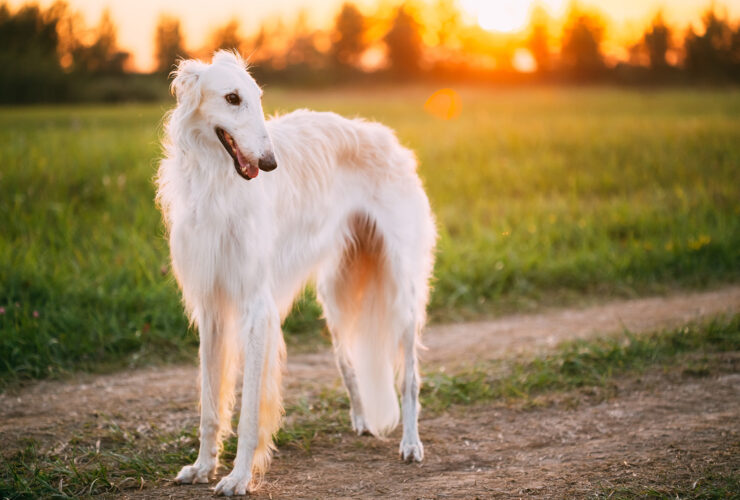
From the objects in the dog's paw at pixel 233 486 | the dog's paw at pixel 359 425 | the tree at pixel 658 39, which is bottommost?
the dog's paw at pixel 359 425

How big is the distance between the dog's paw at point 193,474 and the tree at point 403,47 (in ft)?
169

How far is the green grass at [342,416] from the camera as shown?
3.41 m

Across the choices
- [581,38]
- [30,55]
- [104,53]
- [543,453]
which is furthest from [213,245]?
[581,38]

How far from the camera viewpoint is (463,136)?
46.0 ft

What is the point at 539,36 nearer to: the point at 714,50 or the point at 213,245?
the point at 714,50

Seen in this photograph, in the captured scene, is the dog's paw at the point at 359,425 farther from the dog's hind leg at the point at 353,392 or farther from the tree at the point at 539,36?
the tree at the point at 539,36

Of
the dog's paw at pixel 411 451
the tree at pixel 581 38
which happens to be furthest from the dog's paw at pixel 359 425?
the tree at pixel 581 38

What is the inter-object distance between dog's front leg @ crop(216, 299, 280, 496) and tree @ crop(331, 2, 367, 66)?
5235 cm

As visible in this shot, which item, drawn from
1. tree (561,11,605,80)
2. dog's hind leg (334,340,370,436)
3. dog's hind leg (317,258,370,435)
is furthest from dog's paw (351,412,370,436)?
tree (561,11,605,80)

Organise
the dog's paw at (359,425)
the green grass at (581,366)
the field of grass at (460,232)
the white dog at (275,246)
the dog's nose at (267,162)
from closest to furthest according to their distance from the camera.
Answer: the dog's nose at (267,162)
the white dog at (275,246)
the dog's paw at (359,425)
the green grass at (581,366)
the field of grass at (460,232)

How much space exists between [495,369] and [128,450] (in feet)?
8.65

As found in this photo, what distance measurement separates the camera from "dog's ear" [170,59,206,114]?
3.24 meters

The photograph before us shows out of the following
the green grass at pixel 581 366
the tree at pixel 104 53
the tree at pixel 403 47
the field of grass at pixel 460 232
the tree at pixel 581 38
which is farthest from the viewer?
the tree at pixel 403 47

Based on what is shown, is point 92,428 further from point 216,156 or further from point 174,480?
point 216,156
